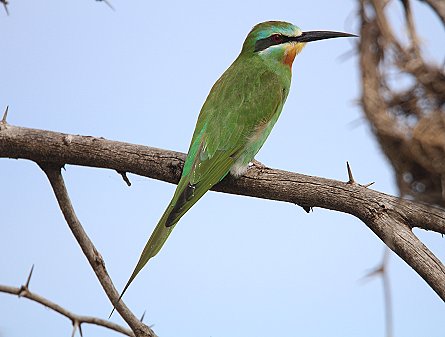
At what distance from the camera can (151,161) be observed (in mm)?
3293

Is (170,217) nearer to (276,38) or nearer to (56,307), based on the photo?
(56,307)

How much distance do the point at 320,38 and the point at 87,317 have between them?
6.09ft

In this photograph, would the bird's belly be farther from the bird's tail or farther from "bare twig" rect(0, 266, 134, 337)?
"bare twig" rect(0, 266, 134, 337)

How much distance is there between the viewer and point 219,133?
3537 millimetres

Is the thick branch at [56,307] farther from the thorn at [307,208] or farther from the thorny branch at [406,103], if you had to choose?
the thorny branch at [406,103]

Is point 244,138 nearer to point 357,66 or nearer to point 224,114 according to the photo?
point 224,114

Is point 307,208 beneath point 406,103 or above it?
above

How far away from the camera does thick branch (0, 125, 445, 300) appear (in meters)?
2.86

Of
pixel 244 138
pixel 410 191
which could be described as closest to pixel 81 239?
pixel 244 138

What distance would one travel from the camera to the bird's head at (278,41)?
3953 mm

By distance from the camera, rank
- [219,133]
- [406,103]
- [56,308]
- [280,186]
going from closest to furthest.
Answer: [406,103], [56,308], [280,186], [219,133]

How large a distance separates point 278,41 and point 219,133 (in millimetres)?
751

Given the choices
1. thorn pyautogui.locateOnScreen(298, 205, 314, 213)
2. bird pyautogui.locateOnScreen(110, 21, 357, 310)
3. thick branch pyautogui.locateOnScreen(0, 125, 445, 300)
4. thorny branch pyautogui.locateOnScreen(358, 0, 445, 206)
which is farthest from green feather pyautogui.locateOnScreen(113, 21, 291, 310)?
thorny branch pyautogui.locateOnScreen(358, 0, 445, 206)

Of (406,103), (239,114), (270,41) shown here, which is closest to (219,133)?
(239,114)
